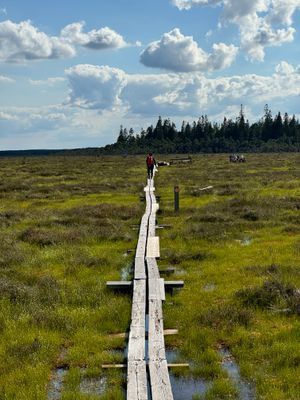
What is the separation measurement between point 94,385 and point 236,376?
2200mm

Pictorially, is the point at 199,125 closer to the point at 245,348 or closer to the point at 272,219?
the point at 272,219

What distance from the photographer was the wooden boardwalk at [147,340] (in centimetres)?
683

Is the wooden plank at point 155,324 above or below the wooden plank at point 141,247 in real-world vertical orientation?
below

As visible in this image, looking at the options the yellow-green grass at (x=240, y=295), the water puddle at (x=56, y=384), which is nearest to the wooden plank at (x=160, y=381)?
the yellow-green grass at (x=240, y=295)

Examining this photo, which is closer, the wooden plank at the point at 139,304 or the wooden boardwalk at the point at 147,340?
the wooden boardwalk at the point at 147,340

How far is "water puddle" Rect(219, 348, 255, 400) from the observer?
695 centimetres

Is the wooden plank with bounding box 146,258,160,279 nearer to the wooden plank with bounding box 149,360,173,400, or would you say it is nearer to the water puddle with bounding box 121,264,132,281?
the water puddle with bounding box 121,264,132,281

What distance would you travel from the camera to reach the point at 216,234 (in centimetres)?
1886

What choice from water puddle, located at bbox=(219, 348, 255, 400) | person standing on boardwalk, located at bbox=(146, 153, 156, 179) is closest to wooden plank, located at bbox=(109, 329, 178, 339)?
water puddle, located at bbox=(219, 348, 255, 400)

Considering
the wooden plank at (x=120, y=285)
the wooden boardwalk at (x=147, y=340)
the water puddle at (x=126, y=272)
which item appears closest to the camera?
the wooden boardwalk at (x=147, y=340)

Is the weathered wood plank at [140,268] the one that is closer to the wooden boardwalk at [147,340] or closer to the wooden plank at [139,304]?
the wooden boardwalk at [147,340]

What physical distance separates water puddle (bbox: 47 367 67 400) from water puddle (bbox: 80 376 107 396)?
0.33 metres

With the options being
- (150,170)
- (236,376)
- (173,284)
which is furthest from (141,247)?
(150,170)

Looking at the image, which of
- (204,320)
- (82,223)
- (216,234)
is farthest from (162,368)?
(82,223)
